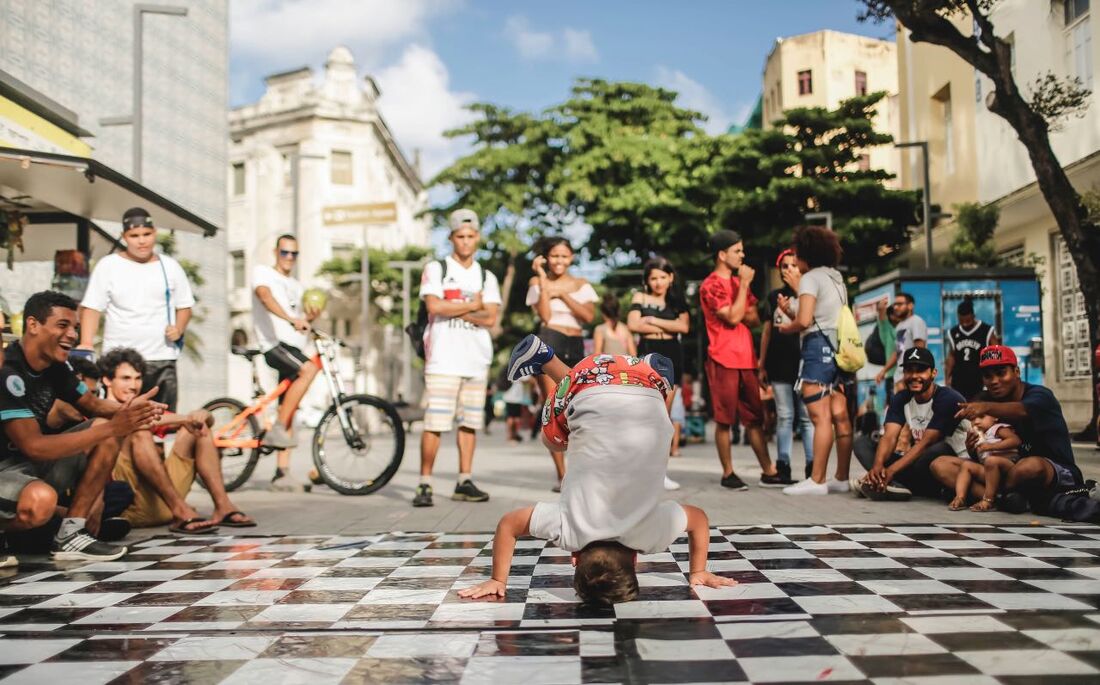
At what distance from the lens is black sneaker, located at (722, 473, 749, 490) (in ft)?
24.4

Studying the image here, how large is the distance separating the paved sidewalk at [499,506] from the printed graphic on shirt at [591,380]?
215cm

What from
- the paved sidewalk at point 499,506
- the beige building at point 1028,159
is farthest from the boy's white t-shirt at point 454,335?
the beige building at point 1028,159

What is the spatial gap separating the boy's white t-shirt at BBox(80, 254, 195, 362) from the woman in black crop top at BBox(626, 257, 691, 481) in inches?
137

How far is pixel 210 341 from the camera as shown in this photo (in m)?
18.4

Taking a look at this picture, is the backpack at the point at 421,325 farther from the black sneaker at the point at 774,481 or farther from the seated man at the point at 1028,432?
the seated man at the point at 1028,432

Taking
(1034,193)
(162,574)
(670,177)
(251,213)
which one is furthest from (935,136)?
(251,213)

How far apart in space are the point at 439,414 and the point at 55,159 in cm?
330

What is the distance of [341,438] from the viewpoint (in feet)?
24.7

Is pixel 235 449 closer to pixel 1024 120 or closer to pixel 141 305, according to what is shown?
pixel 141 305

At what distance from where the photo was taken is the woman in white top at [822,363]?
6.88 meters

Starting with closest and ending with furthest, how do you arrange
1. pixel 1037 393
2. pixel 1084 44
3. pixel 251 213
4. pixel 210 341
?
pixel 1037 393
pixel 1084 44
pixel 210 341
pixel 251 213

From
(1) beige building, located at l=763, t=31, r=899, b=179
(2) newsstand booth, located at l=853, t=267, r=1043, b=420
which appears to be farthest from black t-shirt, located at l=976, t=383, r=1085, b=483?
(1) beige building, located at l=763, t=31, r=899, b=179

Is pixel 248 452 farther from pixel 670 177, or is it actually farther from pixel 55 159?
pixel 670 177

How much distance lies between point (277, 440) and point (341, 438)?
0.49m
